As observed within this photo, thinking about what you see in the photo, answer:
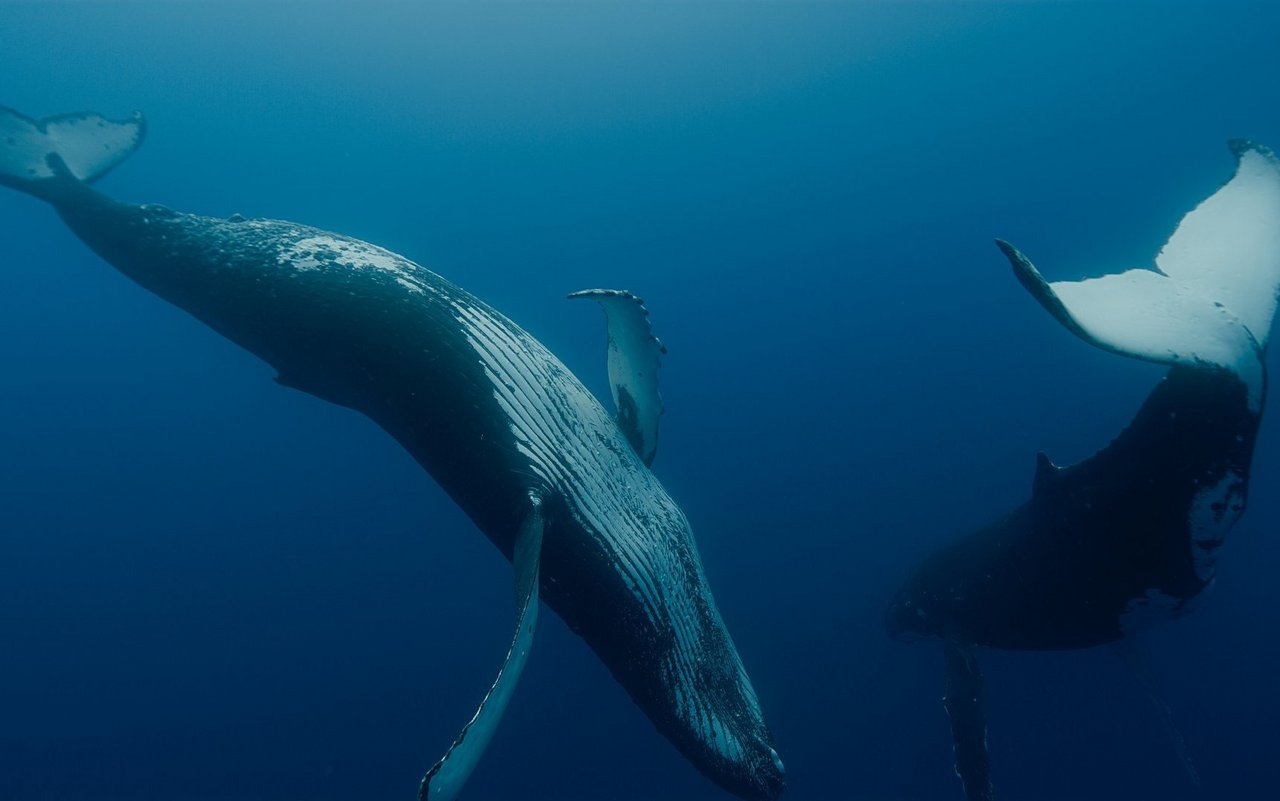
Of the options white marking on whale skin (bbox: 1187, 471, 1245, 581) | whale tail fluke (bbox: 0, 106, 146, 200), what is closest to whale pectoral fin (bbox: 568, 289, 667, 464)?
white marking on whale skin (bbox: 1187, 471, 1245, 581)

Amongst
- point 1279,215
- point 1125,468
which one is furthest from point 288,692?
point 1279,215

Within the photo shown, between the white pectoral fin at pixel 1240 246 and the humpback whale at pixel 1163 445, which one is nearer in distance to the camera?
the humpback whale at pixel 1163 445

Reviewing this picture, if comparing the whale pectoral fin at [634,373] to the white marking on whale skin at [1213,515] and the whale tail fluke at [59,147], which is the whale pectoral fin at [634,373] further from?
the whale tail fluke at [59,147]

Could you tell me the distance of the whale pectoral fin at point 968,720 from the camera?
6.38 meters

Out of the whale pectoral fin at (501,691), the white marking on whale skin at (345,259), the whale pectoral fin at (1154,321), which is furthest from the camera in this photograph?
the white marking on whale skin at (345,259)

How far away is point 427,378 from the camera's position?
3773 millimetres

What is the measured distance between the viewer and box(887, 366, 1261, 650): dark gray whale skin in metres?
3.69

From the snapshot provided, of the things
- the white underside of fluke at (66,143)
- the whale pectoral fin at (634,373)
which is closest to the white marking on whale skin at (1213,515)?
the whale pectoral fin at (634,373)

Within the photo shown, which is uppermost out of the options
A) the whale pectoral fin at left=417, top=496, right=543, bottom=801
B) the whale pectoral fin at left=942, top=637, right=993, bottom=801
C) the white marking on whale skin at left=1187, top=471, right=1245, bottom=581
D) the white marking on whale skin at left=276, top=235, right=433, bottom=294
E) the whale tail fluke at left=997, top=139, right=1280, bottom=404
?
the whale tail fluke at left=997, top=139, right=1280, bottom=404

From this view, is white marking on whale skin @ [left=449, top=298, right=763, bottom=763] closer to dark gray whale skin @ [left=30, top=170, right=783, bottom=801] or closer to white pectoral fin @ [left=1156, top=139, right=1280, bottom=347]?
dark gray whale skin @ [left=30, top=170, right=783, bottom=801]

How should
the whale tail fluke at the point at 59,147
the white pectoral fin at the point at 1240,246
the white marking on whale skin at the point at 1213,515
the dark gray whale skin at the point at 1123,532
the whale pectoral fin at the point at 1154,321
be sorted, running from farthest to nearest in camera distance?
1. the whale tail fluke at the point at 59,147
2. the white marking on whale skin at the point at 1213,515
3. the dark gray whale skin at the point at 1123,532
4. the white pectoral fin at the point at 1240,246
5. the whale pectoral fin at the point at 1154,321

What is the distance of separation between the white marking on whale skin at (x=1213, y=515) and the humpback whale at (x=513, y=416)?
3075 mm

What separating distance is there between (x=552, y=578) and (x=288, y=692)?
14.8 m

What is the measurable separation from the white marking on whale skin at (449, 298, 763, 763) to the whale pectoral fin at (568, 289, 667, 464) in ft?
0.75
